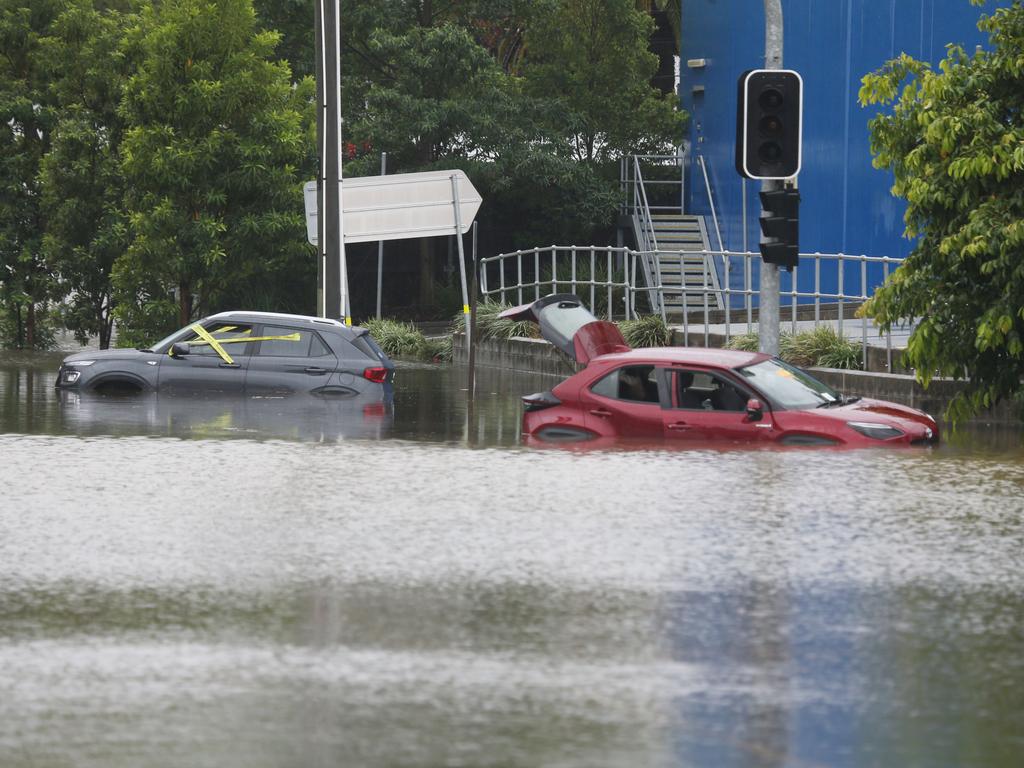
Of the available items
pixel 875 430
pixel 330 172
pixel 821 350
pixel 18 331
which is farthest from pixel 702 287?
pixel 18 331

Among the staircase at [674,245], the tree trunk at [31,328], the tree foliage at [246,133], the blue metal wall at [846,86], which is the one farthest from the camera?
the tree trunk at [31,328]

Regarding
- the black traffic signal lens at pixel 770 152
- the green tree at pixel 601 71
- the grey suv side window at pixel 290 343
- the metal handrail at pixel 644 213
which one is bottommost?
the grey suv side window at pixel 290 343

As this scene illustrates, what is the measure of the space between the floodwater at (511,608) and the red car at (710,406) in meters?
0.24

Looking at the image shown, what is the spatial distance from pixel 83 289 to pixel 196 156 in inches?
240

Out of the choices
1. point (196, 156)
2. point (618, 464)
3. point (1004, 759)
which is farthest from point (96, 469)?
point (196, 156)

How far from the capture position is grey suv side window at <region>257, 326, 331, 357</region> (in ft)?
63.9

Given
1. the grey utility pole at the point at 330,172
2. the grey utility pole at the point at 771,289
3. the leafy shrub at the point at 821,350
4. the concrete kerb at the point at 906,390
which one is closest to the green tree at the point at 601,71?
the grey utility pole at the point at 330,172

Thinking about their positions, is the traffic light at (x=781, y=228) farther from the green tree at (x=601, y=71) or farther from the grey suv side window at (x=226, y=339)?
the green tree at (x=601, y=71)

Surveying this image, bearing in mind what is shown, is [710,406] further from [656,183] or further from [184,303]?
[656,183]

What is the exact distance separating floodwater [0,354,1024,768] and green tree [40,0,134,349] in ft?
64.5

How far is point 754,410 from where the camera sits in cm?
1434

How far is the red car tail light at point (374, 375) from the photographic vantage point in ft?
63.2

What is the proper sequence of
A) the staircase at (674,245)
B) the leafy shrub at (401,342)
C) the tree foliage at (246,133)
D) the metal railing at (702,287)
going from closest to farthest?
the metal railing at (702,287), the leafy shrub at (401,342), the tree foliage at (246,133), the staircase at (674,245)

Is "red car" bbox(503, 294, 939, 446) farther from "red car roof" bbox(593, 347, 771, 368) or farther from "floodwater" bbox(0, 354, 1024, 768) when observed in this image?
"floodwater" bbox(0, 354, 1024, 768)
